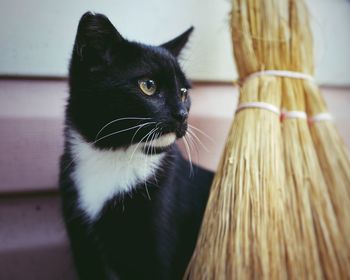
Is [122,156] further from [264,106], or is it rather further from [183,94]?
[264,106]

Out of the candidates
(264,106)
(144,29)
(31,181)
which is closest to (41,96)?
(31,181)

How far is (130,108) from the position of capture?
0.73 m

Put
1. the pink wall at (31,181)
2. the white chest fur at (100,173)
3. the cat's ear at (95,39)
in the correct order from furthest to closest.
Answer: the pink wall at (31,181)
the white chest fur at (100,173)
the cat's ear at (95,39)

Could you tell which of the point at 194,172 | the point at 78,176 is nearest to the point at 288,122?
the point at 194,172

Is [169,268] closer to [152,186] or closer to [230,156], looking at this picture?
[152,186]

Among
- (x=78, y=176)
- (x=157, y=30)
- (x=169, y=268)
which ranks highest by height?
(x=157, y=30)

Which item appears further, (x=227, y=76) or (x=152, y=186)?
(x=227, y=76)

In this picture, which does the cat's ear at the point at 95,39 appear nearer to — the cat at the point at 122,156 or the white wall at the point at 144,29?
the cat at the point at 122,156

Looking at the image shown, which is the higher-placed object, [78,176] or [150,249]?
[78,176]

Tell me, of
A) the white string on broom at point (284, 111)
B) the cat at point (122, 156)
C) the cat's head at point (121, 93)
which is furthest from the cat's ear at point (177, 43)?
the white string on broom at point (284, 111)

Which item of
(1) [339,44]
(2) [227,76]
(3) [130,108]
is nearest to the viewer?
(3) [130,108]

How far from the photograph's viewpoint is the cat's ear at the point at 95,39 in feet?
2.20

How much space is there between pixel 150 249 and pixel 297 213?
1.15 ft

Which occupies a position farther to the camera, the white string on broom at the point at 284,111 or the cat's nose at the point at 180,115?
the white string on broom at the point at 284,111
